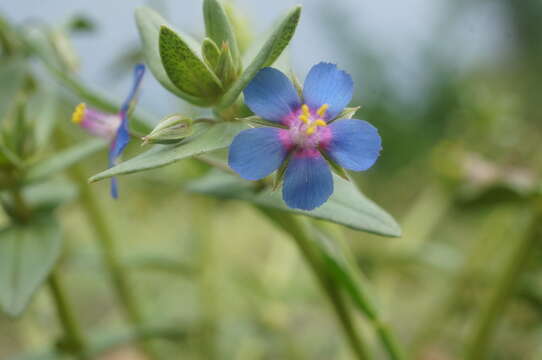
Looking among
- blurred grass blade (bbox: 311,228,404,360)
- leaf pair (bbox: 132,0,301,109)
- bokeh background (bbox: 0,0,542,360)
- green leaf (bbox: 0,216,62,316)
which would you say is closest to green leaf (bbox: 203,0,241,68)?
leaf pair (bbox: 132,0,301,109)

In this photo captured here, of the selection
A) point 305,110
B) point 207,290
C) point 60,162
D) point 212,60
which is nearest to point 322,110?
point 305,110

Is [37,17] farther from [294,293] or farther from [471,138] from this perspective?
[471,138]

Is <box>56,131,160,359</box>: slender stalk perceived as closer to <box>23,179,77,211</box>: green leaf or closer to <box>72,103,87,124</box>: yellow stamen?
<box>23,179,77,211</box>: green leaf

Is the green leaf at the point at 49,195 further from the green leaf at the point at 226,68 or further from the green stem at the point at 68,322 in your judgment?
the green leaf at the point at 226,68

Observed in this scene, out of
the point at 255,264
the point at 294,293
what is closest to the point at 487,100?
the point at 294,293

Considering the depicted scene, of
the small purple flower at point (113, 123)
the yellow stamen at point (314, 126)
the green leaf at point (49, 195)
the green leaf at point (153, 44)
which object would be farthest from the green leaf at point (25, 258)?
the yellow stamen at point (314, 126)

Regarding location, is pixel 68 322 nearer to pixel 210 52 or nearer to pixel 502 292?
pixel 210 52
